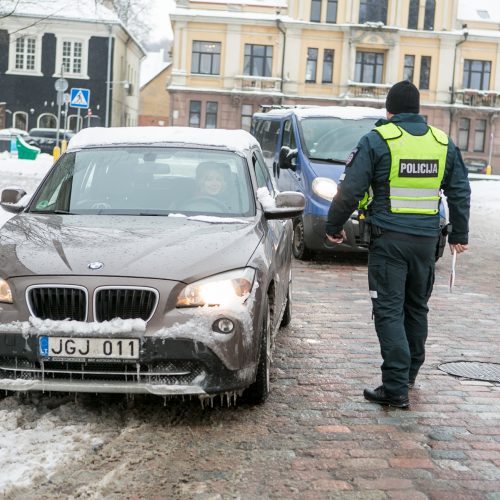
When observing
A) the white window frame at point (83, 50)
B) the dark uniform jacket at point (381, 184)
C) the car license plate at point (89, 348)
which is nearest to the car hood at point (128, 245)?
the car license plate at point (89, 348)

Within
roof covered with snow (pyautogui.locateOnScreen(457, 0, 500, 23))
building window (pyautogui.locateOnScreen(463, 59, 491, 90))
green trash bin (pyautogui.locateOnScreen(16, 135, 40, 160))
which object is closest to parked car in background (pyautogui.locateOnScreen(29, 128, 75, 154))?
green trash bin (pyautogui.locateOnScreen(16, 135, 40, 160))

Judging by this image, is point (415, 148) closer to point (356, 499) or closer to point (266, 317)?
point (266, 317)

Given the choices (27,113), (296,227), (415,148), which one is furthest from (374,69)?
(415,148)

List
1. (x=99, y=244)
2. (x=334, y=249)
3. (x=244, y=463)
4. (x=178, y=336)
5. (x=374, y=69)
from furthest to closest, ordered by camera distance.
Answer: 1. (x=374, y=69)
2. (x=334, y=249)
3. (x=99, y=244)
4. (x=178, y=336)
5. (x=244, y=463)

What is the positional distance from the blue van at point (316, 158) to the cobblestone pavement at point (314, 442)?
15.1ft

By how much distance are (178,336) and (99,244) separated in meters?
0.82

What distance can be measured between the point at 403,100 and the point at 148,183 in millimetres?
1875

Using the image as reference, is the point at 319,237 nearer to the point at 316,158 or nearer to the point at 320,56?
the point at 316,158

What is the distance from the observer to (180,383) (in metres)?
4.66

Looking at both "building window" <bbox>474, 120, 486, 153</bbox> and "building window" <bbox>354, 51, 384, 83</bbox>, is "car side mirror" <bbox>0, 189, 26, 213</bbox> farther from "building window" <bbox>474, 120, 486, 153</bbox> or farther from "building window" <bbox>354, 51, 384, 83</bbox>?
"building window" <bbox>474, 120, 486, 153</bbox>

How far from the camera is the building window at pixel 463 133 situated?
193 ft

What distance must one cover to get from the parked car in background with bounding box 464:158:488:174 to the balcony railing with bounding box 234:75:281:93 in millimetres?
13099

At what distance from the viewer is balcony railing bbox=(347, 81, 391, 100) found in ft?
184

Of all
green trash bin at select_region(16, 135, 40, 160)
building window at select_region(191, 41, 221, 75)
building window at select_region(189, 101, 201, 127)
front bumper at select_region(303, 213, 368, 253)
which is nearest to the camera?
front bumper at select_region(303, 213, 368, 253)
